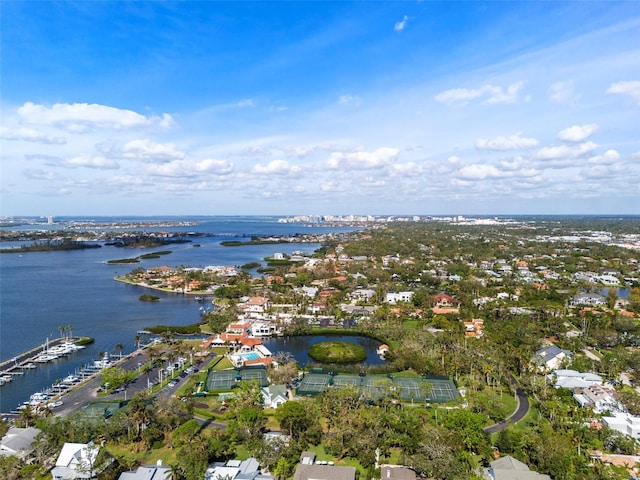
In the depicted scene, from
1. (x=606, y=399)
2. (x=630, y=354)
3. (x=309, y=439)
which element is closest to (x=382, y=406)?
(x=309, y=439)

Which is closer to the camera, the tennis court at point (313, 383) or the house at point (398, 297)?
the tennis court at point (313, 383)

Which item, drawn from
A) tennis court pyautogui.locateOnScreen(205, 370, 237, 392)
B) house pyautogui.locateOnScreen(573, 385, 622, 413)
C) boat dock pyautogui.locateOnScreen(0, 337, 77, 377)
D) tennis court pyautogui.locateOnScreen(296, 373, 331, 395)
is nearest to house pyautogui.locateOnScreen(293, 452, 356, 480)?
tennis court pyautogui.locateOnScreen(296, 373, 331, 395)

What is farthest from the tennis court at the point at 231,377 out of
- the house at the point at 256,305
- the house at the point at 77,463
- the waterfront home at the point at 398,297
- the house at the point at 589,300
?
the house at the point at 589,300

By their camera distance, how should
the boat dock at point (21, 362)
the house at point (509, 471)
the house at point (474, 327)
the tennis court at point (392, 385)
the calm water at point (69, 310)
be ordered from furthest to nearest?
the house at point (474, 327)
the calm water at point (69, 310)
the boat dock at point (21, 362)
the tennis court at point (392, 385)
the house at point (509, 471)

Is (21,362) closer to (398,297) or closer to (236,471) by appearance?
(236,471)

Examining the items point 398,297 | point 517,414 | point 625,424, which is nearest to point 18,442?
point 517,414

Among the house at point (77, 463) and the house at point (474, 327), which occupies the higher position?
the house at point (77, 463)

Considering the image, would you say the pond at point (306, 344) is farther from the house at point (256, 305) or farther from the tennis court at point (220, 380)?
the house at point (256, 305)

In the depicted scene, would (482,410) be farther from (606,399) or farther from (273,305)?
(273,305)
